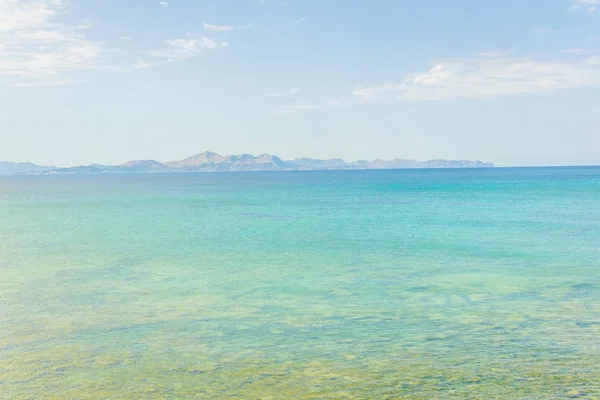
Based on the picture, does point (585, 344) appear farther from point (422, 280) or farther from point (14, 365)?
point (14, 365)

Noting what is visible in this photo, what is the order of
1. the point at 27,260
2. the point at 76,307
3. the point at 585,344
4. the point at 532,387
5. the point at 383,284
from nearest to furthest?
1. the point at 532,387
2. the point at 585,344
3. the point at 76,307
4. the point at 383,284
5. the point at 27,260

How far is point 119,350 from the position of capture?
1209cm

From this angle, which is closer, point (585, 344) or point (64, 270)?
Answer: point (585, 344)

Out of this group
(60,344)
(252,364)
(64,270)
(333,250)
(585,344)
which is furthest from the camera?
(333,250)

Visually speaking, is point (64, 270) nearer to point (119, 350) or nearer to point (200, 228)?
point (119, 350)

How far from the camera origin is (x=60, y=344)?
1266cm

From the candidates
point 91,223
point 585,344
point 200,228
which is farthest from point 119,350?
point 91,223

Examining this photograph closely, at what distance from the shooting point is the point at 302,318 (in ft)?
48.4

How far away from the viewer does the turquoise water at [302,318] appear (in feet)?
33.1

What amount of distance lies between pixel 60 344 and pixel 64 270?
11257 millimetres

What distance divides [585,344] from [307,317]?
6476 millimetres

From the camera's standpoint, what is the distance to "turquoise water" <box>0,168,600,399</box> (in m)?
10.1

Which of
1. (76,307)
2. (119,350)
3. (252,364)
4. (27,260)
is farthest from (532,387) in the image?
(27,260)

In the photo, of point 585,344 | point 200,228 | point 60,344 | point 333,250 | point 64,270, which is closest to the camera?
point 585,344
